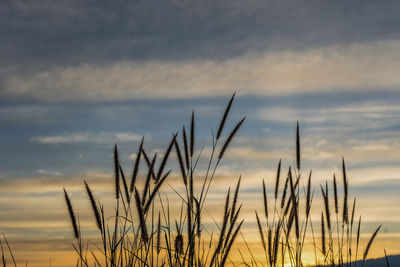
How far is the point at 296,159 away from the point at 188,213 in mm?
1720

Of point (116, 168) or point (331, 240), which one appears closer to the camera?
point (116, 168)

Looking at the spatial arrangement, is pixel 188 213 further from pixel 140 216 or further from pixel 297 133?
pixel 297 133

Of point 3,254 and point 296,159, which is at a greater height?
point 296,159

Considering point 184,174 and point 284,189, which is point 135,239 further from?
point 284,189

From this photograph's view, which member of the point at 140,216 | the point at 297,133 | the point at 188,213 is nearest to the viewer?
the point at 140,216

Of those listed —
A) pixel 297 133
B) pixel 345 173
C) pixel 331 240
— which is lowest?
pixel 331 240

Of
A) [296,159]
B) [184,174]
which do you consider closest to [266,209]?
[296,159]

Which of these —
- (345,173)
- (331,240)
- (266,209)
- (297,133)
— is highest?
(297,133)

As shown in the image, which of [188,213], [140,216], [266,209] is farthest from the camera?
[266,209]

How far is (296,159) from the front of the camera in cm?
630

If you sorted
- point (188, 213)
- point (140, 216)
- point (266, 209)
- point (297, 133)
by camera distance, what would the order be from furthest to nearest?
1. point (266, 209)
2. point (297, 133)
3. point (188, 213)
4. point (140, 216)

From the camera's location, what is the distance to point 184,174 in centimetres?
530

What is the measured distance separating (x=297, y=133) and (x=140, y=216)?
88.8 inches

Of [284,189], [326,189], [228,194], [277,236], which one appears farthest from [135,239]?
[326,189]
